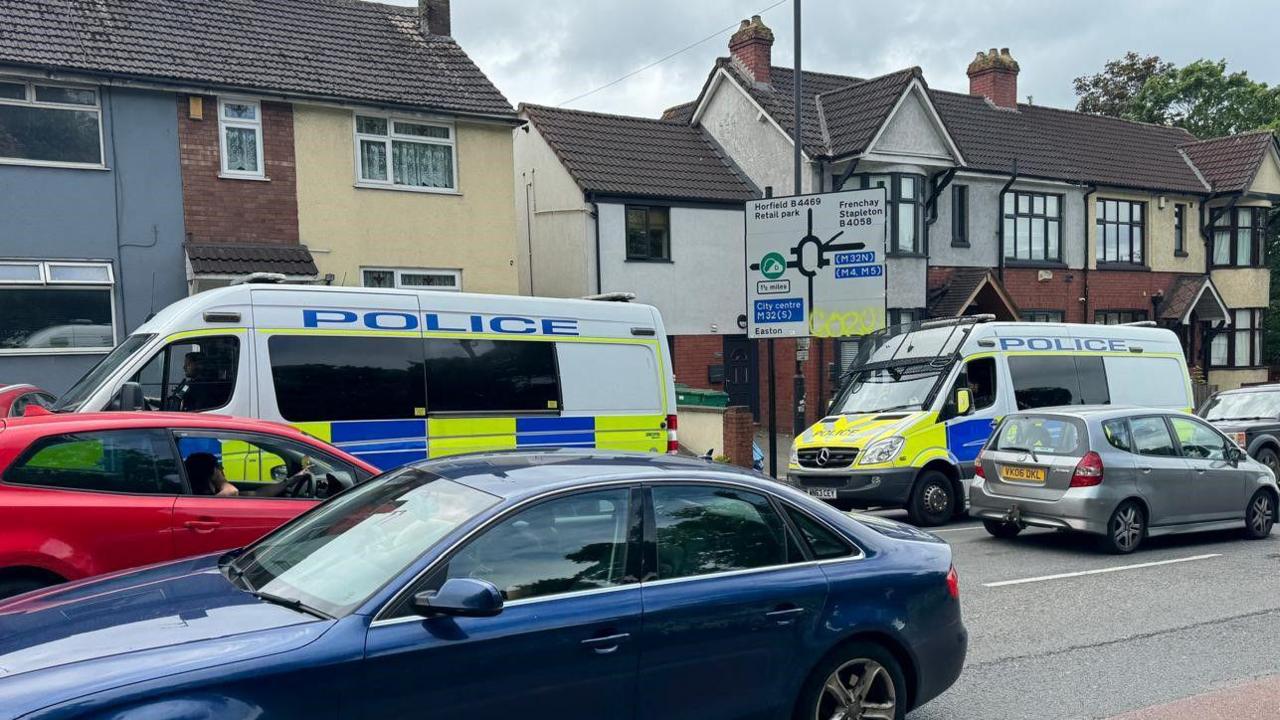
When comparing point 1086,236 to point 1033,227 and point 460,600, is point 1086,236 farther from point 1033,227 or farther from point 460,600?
point 460,600

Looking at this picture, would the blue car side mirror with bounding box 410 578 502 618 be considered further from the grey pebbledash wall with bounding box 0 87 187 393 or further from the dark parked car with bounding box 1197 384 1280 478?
the dark parked car with bounding box 1197 384 1280 478

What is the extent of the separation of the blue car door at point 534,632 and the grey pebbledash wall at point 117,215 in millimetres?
13164

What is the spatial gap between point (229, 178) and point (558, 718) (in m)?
14.3

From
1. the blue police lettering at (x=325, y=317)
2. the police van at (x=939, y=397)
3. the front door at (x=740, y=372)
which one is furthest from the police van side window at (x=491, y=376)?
the front door at (x=740, y=372)

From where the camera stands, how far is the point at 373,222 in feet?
56.1

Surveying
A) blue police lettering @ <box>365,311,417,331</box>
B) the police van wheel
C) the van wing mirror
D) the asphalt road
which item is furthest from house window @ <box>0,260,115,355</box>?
the asphalt road

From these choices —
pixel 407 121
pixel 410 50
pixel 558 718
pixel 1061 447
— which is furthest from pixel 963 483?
pixel 410 50

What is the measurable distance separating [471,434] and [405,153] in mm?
9518

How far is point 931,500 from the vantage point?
12008 millimetres

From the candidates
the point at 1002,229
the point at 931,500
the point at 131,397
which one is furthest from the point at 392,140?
the point at 1002,229

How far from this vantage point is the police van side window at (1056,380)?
13.2 metres

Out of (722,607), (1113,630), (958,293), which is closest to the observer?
(722,607)

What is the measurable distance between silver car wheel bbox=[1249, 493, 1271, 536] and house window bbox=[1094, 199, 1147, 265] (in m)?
19.5

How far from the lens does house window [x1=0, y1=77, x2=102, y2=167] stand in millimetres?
14320
